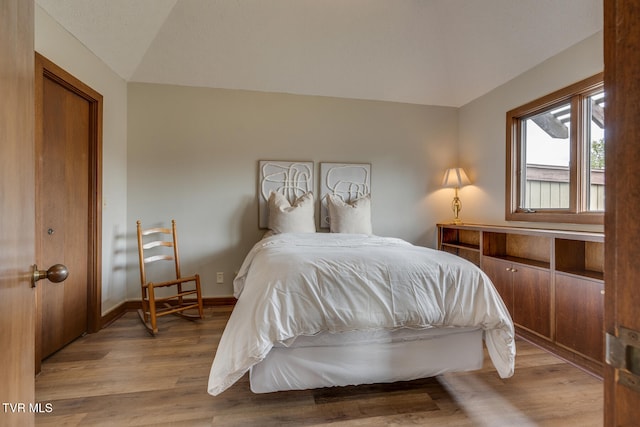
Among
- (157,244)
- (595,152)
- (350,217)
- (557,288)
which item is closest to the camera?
(557,288)

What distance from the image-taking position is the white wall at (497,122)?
2158 millimetres

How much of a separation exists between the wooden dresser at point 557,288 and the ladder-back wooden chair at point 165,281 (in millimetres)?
2744

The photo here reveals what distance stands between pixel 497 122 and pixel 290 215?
7.77ft

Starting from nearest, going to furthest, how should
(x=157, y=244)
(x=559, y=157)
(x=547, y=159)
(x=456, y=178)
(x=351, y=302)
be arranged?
(x=351, y=302)
(x=559, y=157)
(x=547, y=159)
(x=157, y=244)
(x=456, y=178)

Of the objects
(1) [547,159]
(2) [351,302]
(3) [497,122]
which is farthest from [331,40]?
(2) [351,302]

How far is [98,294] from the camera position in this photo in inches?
94.3

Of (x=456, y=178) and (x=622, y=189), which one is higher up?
(x=456, y=178)

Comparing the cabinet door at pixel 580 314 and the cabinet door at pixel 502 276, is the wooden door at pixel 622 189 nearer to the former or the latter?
the cabinet door at pixel 580 314

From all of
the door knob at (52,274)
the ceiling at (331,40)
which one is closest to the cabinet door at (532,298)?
the ceiling at (331,40)

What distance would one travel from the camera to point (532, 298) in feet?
7.28

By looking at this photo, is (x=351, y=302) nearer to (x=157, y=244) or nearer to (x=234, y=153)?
(x=157, y=244)

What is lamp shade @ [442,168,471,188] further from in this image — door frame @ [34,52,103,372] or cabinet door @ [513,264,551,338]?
door frame @ [34,52,103,372]

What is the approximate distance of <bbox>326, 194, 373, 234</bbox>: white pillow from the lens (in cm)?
293

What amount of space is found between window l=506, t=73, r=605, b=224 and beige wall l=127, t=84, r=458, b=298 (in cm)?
100
